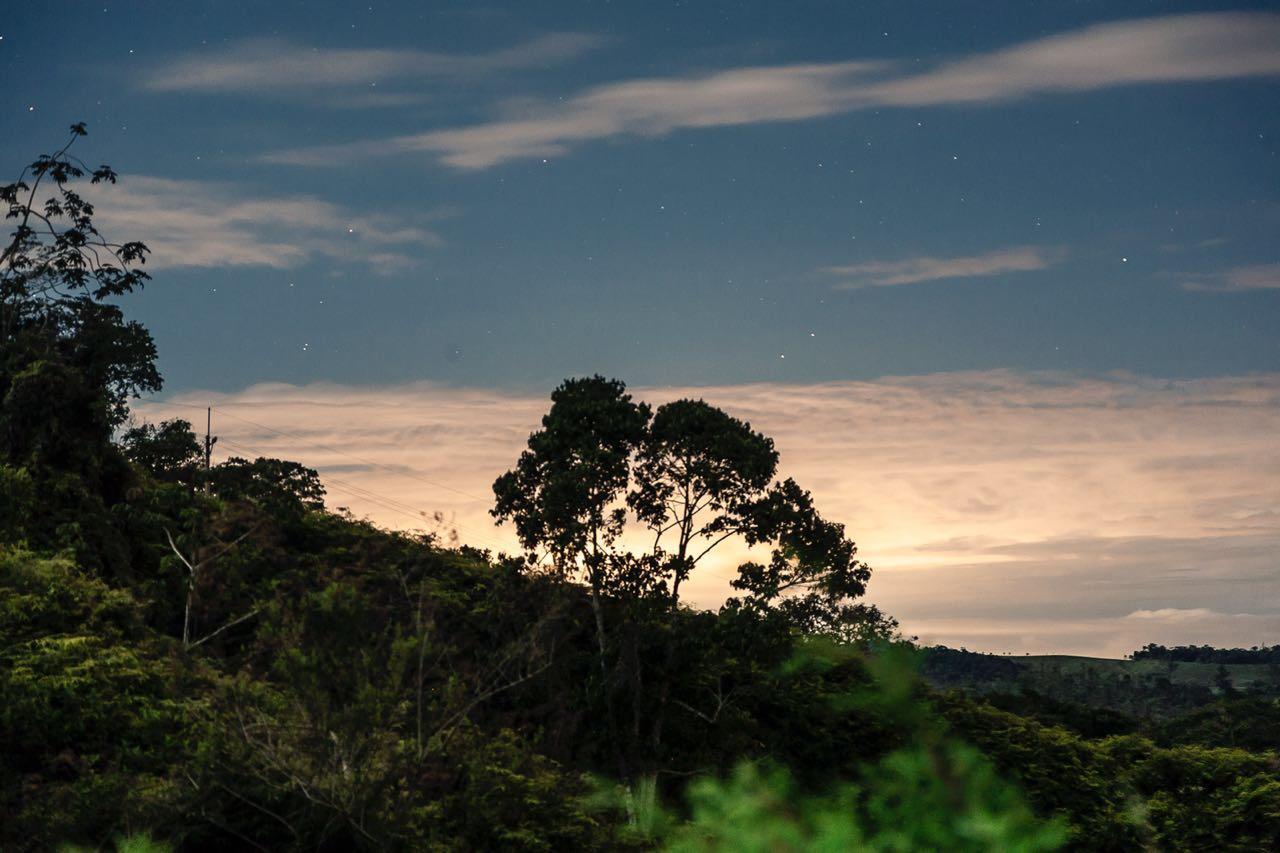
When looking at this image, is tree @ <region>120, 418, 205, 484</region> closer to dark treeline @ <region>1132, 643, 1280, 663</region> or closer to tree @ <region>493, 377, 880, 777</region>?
tree @ <region>493, 377, 880, 777</region>

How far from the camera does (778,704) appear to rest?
27734mm

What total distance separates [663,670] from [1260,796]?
14506 mm

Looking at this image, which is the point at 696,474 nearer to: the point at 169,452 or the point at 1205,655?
the point at 169,452

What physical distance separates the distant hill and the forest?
51.6m

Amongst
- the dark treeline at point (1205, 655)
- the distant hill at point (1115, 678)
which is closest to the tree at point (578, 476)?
the distant hill at point (1115, 678)

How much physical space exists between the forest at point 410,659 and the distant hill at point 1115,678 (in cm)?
5162

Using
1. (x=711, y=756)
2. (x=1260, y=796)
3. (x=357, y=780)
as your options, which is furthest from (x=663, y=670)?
(x=1260, y=796)

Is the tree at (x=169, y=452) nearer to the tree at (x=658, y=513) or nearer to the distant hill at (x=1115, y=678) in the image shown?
the tree at (x=658, y=513)

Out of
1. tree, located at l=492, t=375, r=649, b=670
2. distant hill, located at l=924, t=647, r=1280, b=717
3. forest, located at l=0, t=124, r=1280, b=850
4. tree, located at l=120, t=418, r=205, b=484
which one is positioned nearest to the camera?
forest, located at l=0, t=124, r=1280, b=850

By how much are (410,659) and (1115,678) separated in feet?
305

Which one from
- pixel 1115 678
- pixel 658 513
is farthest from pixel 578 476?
pixel 1115 678

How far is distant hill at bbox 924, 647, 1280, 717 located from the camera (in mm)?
84375

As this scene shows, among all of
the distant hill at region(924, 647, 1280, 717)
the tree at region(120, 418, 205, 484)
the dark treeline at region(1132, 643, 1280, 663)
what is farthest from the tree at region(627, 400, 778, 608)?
the dark treeline at region(1132, 643, 1280, 663)

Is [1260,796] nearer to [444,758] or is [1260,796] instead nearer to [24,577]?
[444,758]
